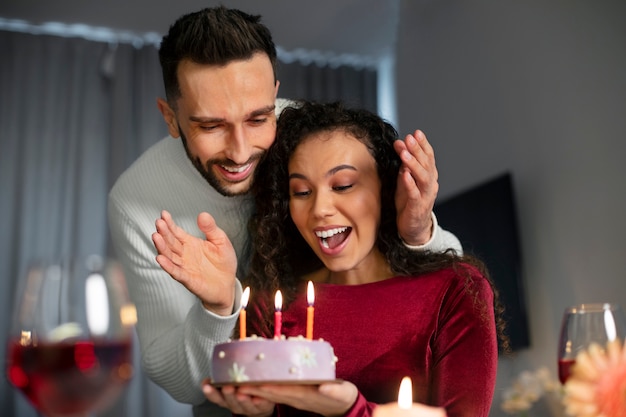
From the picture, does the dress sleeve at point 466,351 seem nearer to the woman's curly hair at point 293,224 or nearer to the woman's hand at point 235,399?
the woman's curly hair at point 293,224

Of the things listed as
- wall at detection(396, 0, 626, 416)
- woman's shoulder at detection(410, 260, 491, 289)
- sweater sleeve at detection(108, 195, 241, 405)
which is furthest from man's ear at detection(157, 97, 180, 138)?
wall at detection(396, 0, 626, 416)

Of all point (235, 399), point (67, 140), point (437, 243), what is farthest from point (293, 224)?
point (67, 140)

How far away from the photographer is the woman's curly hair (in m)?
1.84

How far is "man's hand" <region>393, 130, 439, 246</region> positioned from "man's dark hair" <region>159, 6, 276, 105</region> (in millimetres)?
545

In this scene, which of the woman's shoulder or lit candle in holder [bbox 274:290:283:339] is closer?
lit candle in holder [bbox 274:290:283:339]

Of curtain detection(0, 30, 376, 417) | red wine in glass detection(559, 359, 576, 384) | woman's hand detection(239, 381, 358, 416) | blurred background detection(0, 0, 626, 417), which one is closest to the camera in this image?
red wine in glass detection(559, 359, 576, 384)

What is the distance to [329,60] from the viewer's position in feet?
20.1

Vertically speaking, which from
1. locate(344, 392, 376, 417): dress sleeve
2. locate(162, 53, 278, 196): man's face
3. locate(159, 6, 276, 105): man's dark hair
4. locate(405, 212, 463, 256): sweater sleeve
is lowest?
locate(344, 392, 376, 417): dress sleeve

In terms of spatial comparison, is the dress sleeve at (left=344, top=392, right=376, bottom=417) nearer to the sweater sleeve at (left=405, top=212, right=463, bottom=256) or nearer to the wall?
the sweater sleeve at (left=405, top=212, right=463, bottom=256)

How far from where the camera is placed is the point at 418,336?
1.71 metres

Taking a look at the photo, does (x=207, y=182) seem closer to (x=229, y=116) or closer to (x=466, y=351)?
(x=229, y=116)

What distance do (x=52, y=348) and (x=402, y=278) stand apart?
1231 mm

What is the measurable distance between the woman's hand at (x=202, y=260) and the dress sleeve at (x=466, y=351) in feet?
1.59

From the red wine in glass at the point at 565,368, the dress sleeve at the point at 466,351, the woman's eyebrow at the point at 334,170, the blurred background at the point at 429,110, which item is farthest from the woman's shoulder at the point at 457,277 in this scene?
the blurred background at the point at 429,110
